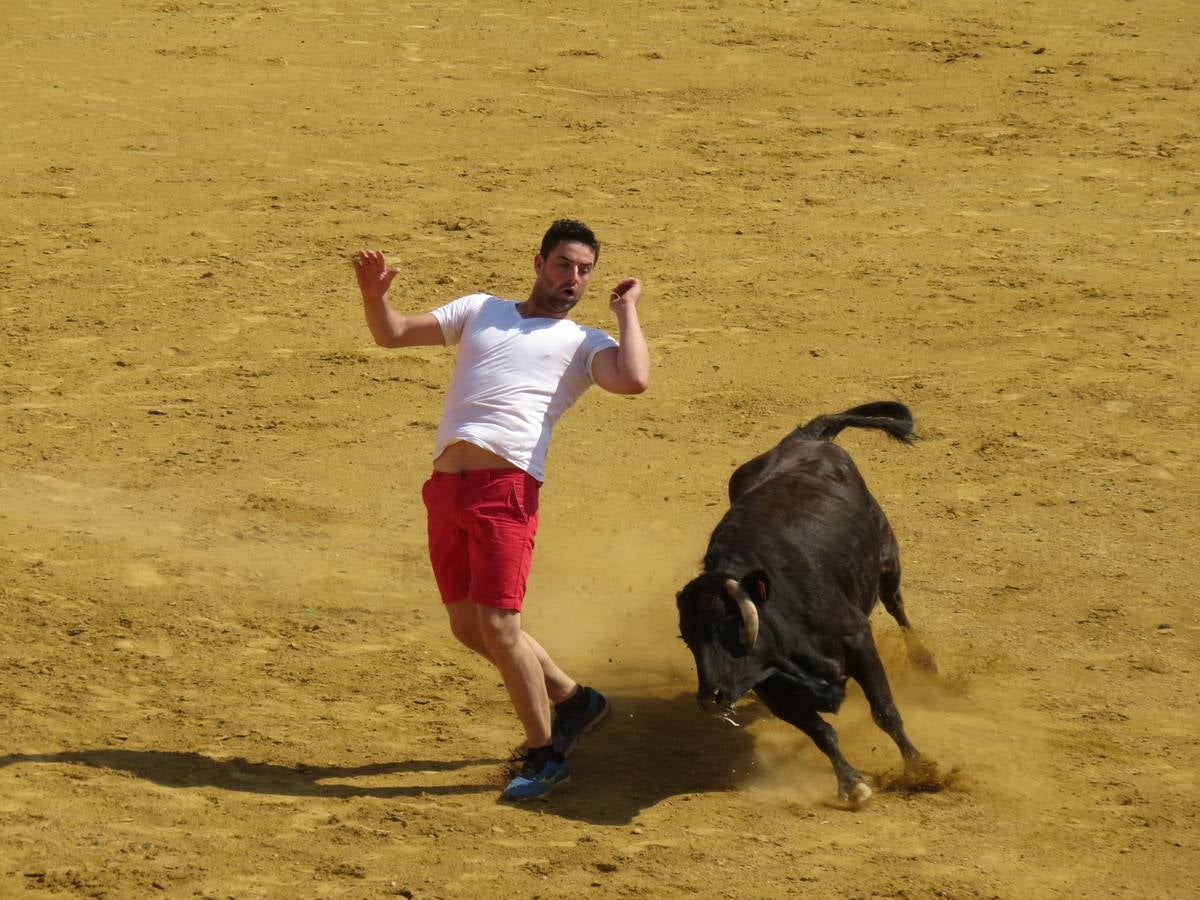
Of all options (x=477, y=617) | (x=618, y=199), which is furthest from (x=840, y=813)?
(x=618, y=199)

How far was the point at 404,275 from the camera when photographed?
13297 millimetres

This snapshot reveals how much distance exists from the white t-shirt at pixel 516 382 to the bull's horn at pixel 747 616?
841 mm

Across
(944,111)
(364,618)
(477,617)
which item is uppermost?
(944,111)

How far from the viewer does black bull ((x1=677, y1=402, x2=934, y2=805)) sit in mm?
6672

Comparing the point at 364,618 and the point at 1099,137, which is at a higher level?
the point at 1099,137

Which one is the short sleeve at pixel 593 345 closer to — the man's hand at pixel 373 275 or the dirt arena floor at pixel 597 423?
the man's hand at pixel 373 275

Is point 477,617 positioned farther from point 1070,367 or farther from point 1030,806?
point 1070,367

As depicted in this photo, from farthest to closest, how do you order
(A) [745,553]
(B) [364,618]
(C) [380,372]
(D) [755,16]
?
(D) [755,16] < (C) [380,372] < (B) [364,618] < (A) [745,553]

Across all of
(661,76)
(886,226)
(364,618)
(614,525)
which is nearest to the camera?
(364,618)

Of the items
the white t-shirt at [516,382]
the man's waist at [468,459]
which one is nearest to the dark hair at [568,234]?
the white t-shirt at [516,382]

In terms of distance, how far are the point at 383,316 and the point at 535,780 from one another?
184 cm

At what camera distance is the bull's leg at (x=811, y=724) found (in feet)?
22.4

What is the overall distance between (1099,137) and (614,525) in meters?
8.30

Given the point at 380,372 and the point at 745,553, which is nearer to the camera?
the point at 745,553
